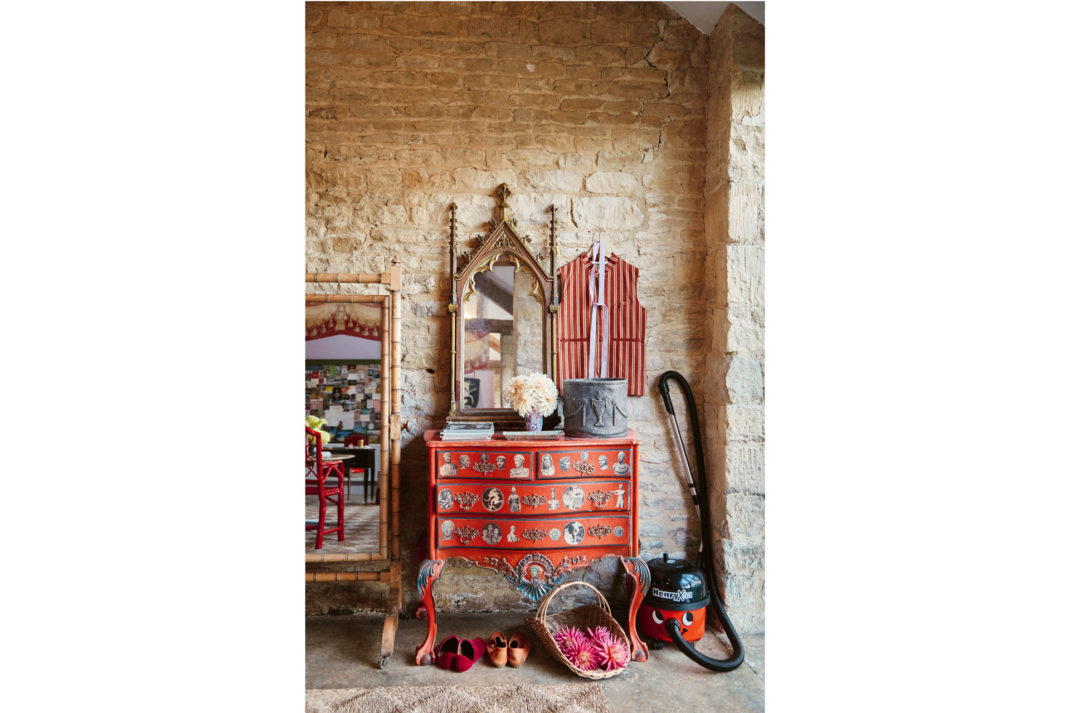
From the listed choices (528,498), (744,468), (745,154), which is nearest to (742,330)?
(744,468)

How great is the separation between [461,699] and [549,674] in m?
0.44

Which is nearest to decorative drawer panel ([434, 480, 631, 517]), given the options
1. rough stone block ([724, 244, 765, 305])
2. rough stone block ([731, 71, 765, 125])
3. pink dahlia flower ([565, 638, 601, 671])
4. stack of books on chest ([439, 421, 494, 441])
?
stack of books on chest ([439, 421, 494, 441])

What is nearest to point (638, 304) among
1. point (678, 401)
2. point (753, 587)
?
point (678, 401)

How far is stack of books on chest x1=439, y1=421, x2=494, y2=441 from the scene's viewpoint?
109 inches

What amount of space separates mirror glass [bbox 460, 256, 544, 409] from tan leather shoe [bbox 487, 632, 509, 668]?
1.19 metres

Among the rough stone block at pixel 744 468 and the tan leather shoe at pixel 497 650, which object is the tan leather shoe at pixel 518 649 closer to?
the tan leather shoe at pixel 497 650

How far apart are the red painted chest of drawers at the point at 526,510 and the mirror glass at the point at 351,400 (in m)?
0.53

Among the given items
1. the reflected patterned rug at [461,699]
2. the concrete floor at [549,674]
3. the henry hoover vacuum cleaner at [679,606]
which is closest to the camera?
the reflected patterned rug at [461,699]

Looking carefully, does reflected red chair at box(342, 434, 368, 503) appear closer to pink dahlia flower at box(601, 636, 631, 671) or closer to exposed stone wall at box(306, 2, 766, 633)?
exposed stone wall at box(306, 2, 766, 633)

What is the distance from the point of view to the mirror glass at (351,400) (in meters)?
3.04

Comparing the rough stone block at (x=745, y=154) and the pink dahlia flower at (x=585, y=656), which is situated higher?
the rough stone block at (x=745, y=154)

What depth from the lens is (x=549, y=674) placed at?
2617 millimetres

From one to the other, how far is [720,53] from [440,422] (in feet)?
8.45

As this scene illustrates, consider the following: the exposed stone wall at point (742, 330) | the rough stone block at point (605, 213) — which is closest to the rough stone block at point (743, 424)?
the exposed stone wall at point (742, 330)
